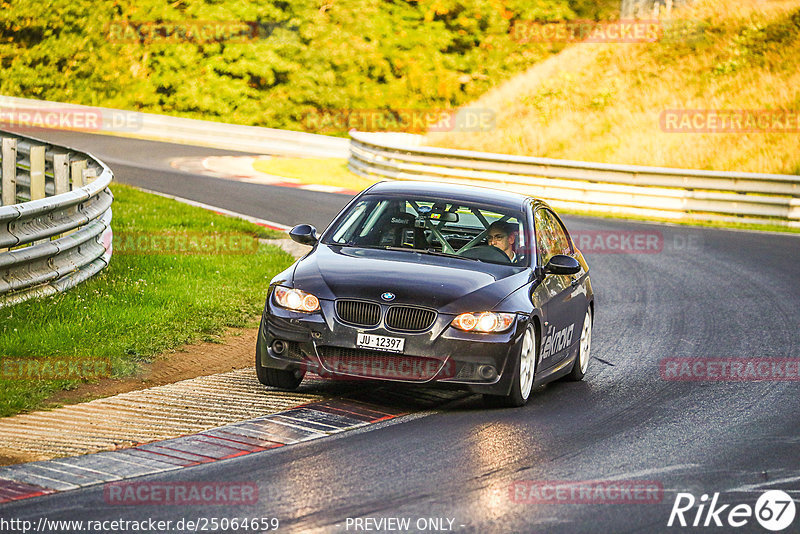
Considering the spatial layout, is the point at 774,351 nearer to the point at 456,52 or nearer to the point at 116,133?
the point at 116,133

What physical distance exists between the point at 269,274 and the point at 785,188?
14050 millimetres

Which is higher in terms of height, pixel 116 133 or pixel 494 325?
pixel 494 325

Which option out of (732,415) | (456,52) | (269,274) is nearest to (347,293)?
(732,415)

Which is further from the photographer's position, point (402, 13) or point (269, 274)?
point (402, 13)

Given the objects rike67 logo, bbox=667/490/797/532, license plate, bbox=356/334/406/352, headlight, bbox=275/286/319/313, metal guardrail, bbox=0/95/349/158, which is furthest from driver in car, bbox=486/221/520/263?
metal guardrail, bbox=0/95/349/158

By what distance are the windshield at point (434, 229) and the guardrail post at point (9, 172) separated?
31.3ft

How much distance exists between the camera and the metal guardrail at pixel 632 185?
25.2 m

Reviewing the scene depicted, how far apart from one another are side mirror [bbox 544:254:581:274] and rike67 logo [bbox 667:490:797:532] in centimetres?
305

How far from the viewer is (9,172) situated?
1822cm

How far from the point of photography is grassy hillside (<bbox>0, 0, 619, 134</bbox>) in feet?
161

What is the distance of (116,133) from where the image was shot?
1604 inches

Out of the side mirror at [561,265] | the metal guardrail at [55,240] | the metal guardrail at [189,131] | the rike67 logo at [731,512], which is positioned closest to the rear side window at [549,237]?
the side mirror at [561,265]

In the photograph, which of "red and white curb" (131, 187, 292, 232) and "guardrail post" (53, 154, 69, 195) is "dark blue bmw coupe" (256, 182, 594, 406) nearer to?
"guardrail post" (53, 154, 69, 195)

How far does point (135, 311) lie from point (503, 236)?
3.71m
